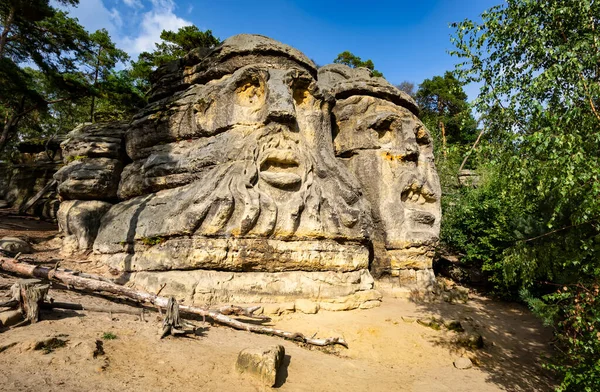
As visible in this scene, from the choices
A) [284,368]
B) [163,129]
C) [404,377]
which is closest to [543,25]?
[404,377]

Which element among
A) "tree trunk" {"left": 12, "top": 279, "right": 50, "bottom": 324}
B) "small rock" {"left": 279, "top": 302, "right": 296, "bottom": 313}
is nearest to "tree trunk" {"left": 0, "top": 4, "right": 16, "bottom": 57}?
"tree trunk" {"left": 12, "top": 279, "right": 50, "bottom": 324}

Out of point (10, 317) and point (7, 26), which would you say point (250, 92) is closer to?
point (10, 317)

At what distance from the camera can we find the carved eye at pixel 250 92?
1009 centimetres

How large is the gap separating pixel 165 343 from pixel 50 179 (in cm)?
1488

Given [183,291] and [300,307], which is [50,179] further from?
[300,307]

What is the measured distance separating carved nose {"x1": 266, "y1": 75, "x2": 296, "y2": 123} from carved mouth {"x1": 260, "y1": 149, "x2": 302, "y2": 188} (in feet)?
3.22

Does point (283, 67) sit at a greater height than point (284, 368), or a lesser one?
greater

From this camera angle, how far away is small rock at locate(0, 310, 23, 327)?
4.70 metres

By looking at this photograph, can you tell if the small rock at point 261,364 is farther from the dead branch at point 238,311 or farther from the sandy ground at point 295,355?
the dead branch at point 238,311

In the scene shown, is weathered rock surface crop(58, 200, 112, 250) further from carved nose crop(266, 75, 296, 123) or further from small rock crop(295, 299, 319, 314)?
small rock crop(295, 299, 319, 314)

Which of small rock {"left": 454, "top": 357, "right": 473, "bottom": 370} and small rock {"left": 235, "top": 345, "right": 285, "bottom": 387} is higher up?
small rock {"left": 235, "top": 345, "right": 285, "bottom": 387}

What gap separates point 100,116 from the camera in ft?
59.8

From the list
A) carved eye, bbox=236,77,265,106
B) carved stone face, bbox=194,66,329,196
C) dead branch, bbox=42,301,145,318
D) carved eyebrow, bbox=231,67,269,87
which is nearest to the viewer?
dead branch, bbox=42,301,145,318

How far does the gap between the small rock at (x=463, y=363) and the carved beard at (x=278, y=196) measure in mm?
3643
